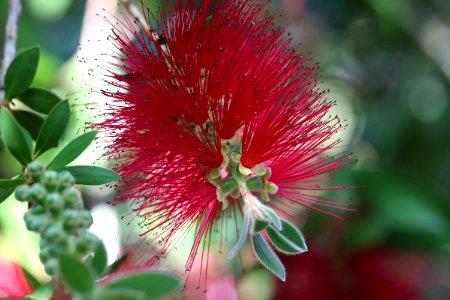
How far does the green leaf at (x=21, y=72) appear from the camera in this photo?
160 cm

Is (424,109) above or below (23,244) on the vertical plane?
below

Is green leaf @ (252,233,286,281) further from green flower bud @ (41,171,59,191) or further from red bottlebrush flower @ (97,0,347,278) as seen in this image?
green flower bud @ (41,171,59,191)

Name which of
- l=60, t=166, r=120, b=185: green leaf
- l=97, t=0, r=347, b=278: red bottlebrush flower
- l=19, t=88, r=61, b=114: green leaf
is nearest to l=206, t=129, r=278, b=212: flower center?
l=97, t=0, r=347, b=278: red bottlebrush flower

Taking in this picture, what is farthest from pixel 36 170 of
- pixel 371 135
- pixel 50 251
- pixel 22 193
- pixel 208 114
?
pixel 371 135

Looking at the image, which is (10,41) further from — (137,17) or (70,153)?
(70,153)

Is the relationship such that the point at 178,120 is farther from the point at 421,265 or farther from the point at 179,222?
the point at 421,265

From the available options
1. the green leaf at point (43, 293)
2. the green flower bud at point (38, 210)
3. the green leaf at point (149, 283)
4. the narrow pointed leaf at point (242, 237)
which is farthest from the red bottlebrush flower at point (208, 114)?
the green leaf at point (149, 283)

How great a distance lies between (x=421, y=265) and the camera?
3.16m

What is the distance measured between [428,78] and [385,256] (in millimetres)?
1473

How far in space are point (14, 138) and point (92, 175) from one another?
18 centimetres

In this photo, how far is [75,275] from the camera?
95cm

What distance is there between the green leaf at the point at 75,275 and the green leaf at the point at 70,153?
1.60ft

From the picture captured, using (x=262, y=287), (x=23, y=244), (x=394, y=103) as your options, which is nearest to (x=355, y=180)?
(x=262, y=287)

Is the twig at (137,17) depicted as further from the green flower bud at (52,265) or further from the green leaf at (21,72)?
the green flower bud at (52,265)
